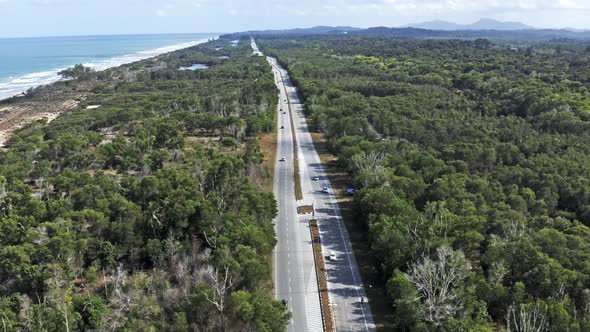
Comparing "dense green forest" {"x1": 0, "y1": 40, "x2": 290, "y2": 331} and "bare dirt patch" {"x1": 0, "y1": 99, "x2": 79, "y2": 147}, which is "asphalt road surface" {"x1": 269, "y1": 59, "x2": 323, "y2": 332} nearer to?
"dense green forest" {"x1": 0, "y1": 40, "x2": 290, "y2": 331}

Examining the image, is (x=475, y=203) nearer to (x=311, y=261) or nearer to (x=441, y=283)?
(x=441, y=283)

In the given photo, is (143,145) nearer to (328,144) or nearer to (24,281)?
(328,144)

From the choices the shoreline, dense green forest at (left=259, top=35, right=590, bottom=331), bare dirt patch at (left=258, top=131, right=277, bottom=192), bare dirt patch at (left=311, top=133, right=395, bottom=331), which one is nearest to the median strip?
bare dirt patch at (left=311, top=133, right=395, bottom=331)

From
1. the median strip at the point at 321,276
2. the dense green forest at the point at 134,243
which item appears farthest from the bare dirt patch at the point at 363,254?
the dense green forest at the point at 134,243

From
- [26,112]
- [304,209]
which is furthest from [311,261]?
[26,112]

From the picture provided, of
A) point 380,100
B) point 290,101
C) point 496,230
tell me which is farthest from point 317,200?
point 290,101
